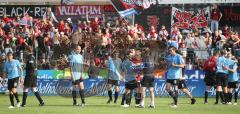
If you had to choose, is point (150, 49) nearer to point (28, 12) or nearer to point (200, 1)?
point (200, 1)

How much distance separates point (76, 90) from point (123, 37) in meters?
10.7

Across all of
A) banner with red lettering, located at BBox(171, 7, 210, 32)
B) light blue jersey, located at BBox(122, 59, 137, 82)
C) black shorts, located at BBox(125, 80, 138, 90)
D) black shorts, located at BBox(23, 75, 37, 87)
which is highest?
banner with red lettering, located at BBox(171, 7, 210, 32)

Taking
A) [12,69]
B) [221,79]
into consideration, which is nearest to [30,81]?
[12,69]

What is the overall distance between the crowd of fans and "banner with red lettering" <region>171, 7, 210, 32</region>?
0.41 metres

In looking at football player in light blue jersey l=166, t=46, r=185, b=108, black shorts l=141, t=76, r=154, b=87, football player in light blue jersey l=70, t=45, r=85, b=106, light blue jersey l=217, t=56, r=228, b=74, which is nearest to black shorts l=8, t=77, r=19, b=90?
football player in light blue jersey l=70, t=45, r=85, b=106

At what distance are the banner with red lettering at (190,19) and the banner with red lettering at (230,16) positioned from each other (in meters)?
0.89

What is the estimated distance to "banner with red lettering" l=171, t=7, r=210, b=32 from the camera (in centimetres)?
4159

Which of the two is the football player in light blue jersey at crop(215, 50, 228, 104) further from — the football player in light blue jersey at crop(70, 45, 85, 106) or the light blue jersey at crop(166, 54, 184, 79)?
the football player in light blue jersey at crop(70, 45, 85, 106)

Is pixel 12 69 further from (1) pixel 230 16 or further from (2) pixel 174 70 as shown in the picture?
(1) pixel 230 16

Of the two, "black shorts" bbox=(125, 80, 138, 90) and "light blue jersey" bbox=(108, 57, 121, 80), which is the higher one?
"light blue jersey" bbox=(108, 57, 121, 80)

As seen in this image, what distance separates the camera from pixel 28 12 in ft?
150

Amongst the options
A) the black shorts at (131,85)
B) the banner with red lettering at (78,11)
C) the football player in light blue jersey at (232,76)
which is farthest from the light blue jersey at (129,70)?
the banner with red lettering at (78,11)

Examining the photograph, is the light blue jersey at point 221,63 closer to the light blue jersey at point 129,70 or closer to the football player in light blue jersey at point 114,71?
the football player in light blue jersey at point 114,71

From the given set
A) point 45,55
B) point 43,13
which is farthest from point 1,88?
point 43,13
